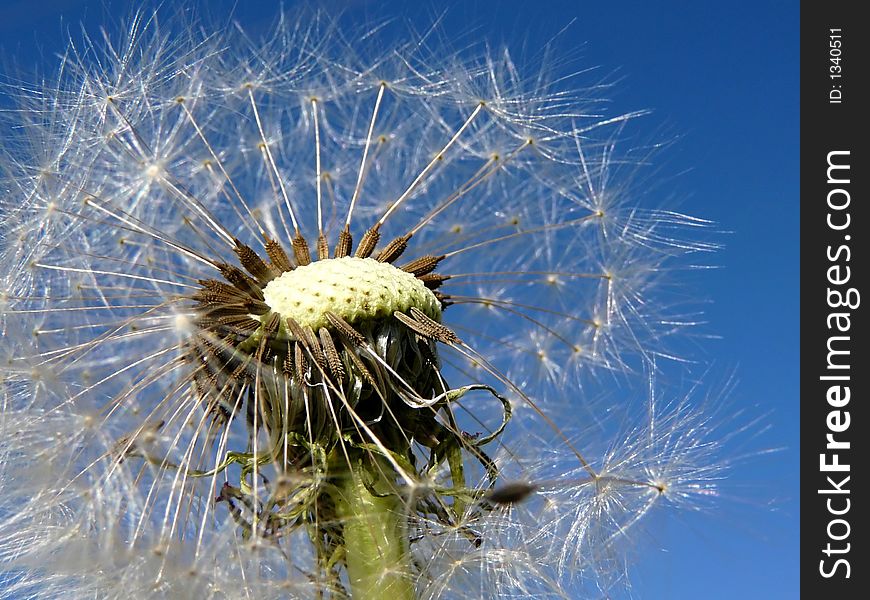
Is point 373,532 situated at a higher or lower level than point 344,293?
lower

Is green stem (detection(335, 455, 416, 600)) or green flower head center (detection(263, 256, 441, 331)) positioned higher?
green flower head center (detection(263, 256, 441, 331))

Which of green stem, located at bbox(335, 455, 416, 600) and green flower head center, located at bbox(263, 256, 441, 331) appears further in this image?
green flower head center, located at bbox(263, 256, 441, 331)

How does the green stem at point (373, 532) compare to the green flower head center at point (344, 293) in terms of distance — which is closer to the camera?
the green stem at point (373, 532)

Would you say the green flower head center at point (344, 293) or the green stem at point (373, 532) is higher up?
the green flower head center at point (344, 293)
